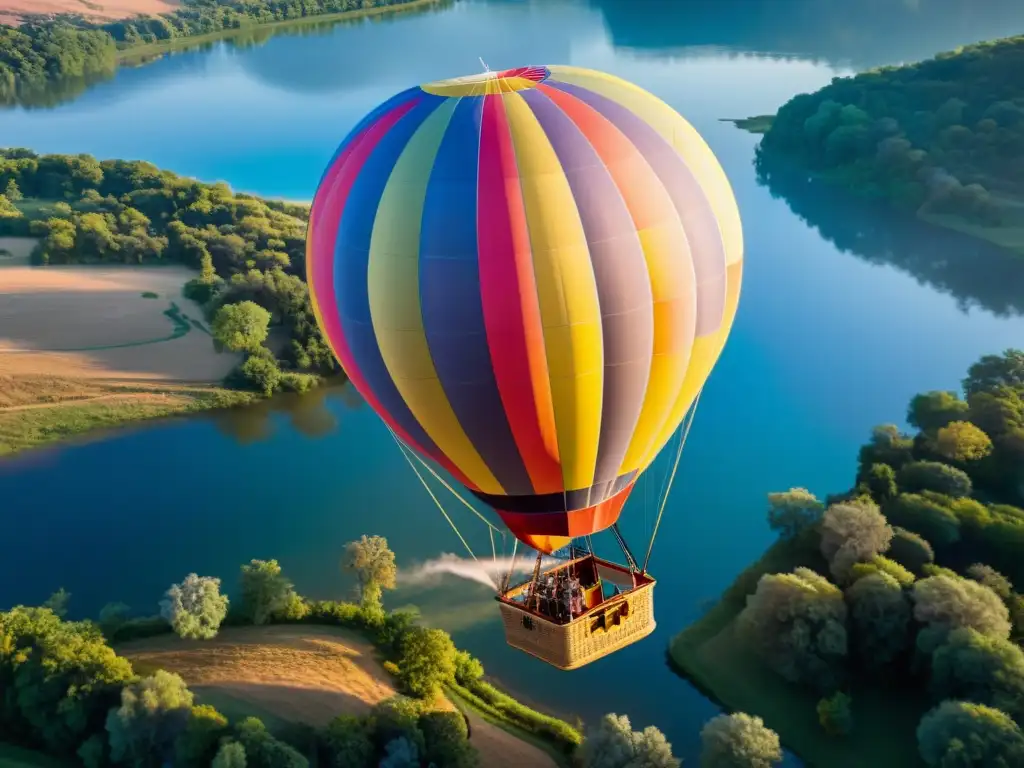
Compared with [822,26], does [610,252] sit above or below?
below

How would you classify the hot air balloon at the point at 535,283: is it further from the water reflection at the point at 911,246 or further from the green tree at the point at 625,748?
the water reflection at the point at 911,246

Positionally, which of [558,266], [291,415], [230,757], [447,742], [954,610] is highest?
[558,266]

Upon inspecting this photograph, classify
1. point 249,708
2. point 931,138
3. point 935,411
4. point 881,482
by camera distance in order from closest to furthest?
1. point 249,708
2. point 881,482
3. point 935,411
4. point 931,138

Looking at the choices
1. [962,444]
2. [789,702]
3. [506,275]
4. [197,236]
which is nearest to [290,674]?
[789,702]

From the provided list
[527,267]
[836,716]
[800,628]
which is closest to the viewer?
[527,267]

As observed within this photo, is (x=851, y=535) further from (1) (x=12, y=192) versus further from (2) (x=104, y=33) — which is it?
(2) (x=104, y=33)

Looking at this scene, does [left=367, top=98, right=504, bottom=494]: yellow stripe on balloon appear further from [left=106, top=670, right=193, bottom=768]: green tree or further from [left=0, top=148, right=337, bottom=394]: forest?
[left=0, top=148, right=337, bottom=394]: forest

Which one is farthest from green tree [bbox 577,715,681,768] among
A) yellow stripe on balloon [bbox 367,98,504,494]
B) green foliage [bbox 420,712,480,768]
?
yellow stripe on balloon [bbox 367,98,504,494]
